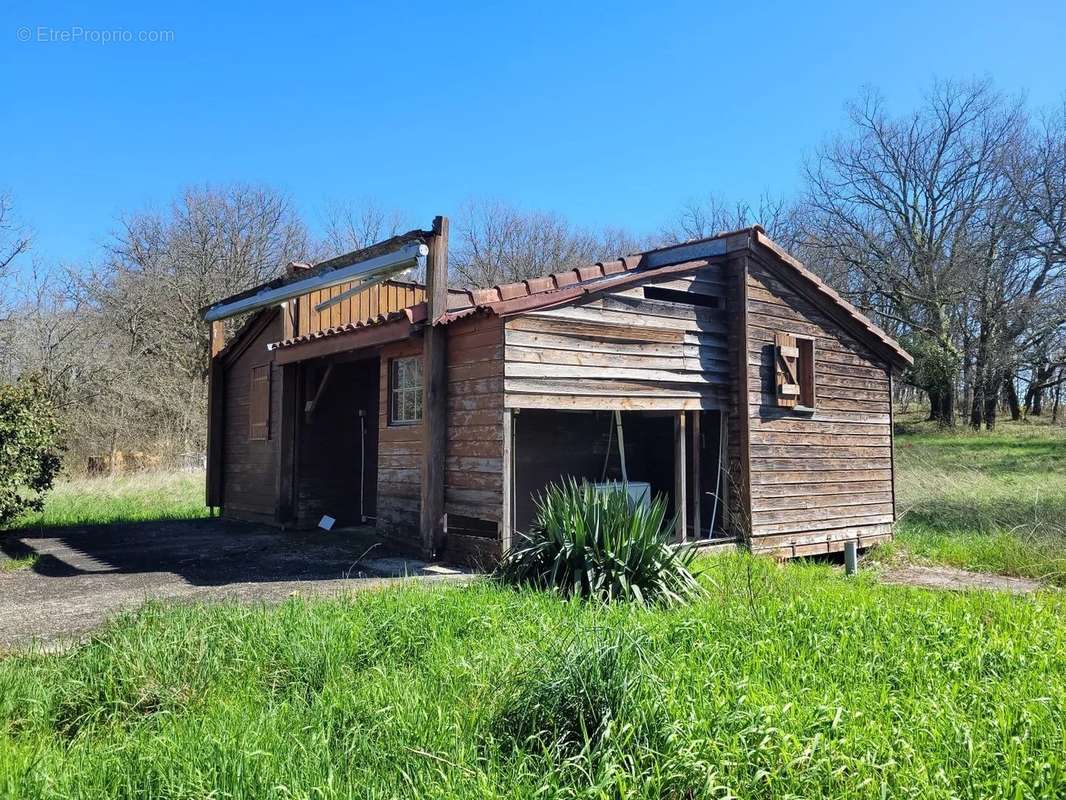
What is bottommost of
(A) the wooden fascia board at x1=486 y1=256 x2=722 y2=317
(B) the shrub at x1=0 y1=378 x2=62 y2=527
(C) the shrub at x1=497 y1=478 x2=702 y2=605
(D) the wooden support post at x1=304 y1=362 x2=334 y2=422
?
(C) the shrub at x1=497 y1=478 x2=702 y2=605

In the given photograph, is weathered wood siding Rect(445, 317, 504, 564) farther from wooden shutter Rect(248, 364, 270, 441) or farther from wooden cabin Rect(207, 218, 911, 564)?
wooden shutter Rect(248, 364, 270, 441)

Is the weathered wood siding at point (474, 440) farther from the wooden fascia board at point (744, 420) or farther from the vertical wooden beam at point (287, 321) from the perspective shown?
the vertical wooden beam at point (287, 321)

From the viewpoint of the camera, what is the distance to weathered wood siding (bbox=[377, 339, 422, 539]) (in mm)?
9016

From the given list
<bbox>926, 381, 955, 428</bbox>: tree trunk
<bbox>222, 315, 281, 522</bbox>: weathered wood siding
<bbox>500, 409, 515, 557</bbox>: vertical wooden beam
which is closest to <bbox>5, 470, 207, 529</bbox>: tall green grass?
<bbox>222, 315, 281, 522</bbox>: weathered wood siding

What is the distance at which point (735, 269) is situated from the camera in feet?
33.7

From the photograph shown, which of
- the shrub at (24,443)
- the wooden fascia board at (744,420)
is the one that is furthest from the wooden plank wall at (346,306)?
the wooden fascia board at (744,420)

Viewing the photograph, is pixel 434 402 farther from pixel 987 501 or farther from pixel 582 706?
pixel 987 501

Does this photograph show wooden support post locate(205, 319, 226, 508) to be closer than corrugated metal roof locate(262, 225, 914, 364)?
No

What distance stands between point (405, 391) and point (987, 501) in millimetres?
11620

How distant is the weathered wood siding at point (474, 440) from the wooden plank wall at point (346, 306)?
4.06 m

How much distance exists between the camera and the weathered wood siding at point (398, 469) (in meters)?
9.02

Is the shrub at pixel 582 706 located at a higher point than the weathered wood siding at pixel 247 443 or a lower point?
lower

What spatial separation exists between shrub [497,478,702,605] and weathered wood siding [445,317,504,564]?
1476 millimetres

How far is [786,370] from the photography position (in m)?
10.4
